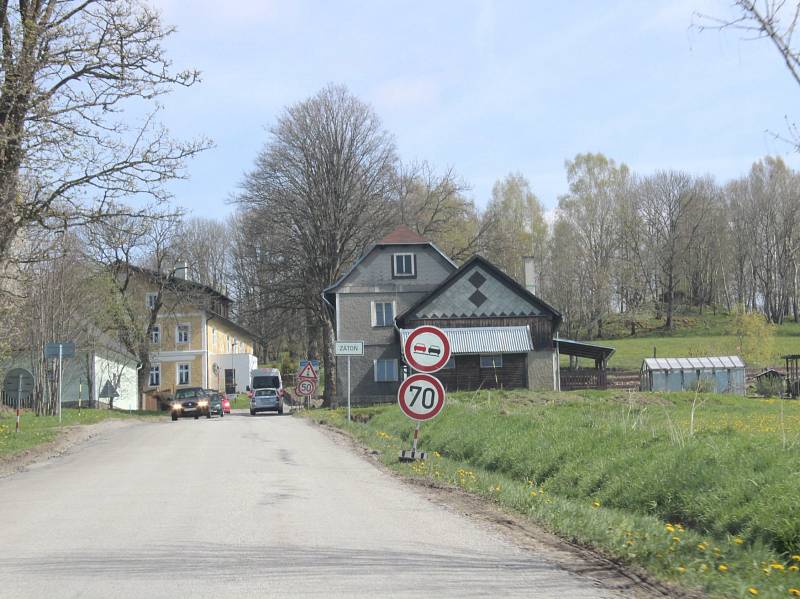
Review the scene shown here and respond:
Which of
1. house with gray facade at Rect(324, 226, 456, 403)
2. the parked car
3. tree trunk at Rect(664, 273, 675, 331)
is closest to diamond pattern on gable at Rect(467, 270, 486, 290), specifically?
house with gray facade at Rect(324, 226, 456, 403)

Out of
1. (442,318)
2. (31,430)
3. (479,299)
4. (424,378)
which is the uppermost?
(479,299)

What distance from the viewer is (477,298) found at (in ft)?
148

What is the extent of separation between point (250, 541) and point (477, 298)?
37.5m

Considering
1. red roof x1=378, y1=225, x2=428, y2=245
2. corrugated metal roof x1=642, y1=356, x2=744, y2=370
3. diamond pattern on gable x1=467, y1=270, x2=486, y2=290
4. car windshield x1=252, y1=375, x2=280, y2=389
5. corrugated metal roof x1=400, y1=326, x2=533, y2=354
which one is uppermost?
red roof x1=378, y1=225, x2=428, y2=245

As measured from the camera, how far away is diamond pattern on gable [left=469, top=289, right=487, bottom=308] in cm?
4519

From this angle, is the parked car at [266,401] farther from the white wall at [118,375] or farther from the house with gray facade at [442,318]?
the white wall at [118,375]

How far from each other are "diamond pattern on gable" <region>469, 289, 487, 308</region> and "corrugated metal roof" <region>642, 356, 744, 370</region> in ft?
41.6

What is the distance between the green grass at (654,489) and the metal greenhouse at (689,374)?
3552 cm

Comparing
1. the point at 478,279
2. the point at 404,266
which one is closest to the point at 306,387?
the point at 404,266

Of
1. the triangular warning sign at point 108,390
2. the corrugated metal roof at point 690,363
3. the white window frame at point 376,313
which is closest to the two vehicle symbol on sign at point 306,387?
the white window frame at point 376,313

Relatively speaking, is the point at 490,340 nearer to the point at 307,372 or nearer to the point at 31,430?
the point at 307,372

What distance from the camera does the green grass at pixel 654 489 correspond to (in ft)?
24.1

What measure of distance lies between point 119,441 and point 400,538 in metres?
18.6

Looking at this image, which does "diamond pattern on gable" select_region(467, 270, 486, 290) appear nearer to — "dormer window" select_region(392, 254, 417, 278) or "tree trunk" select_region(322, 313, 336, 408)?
"dormer window" select_region(392, 254, 417, 278)
